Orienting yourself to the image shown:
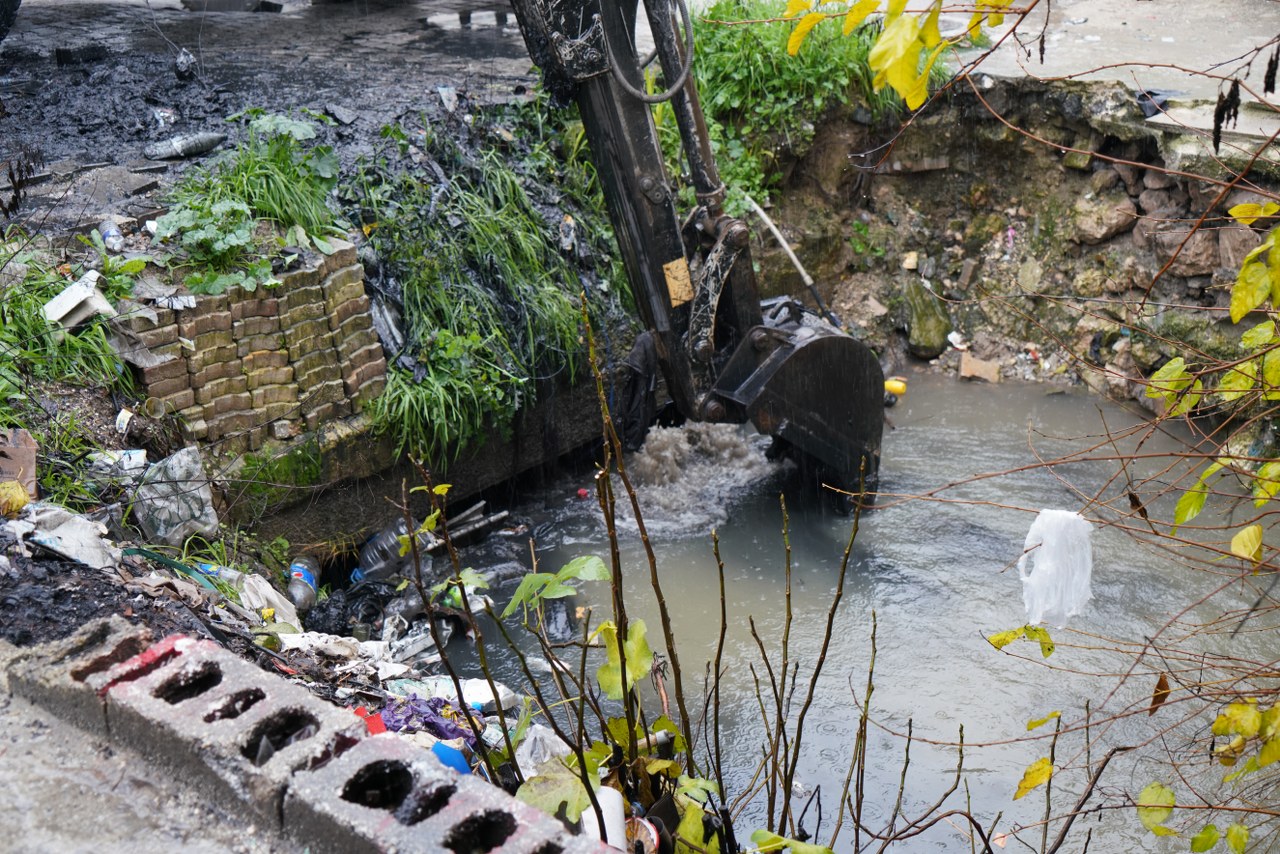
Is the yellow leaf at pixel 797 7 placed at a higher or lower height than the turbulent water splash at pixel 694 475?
higher

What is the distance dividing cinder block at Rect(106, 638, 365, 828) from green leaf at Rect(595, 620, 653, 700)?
537 mm

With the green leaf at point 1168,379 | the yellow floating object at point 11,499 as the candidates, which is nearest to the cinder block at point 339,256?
the yellow floating object at point 11,499

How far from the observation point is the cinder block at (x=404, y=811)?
1.93 metres

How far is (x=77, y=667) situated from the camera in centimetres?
240

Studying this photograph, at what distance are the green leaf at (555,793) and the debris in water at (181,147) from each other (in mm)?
5431

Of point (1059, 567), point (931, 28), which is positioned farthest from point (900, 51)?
point (1059, 567)

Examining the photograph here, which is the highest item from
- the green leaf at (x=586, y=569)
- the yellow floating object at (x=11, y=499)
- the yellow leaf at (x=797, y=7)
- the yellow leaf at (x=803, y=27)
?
the yellow leaf at (x=797, y=7)

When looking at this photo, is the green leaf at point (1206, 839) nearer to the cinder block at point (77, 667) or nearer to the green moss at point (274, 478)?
the cinder block at point (77, 667)

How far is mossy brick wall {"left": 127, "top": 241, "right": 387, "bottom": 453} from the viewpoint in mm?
5102

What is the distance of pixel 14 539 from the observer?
3.46 meters

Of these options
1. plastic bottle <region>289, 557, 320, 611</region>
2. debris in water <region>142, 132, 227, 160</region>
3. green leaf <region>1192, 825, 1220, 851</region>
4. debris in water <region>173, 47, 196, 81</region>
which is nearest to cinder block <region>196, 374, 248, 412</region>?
plastic bottle <region>289, 557, 320, 611</region>

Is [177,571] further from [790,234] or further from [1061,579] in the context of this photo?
[790,234]

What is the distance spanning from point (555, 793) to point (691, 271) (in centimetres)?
361

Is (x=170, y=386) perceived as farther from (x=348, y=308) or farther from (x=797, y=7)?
(x=797, y=7)
